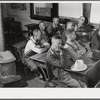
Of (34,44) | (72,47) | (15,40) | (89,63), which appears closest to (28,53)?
(34,44)

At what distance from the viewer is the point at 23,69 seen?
3062mm

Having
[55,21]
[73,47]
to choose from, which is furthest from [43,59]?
[55,21]

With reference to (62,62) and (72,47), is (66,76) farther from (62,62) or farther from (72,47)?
(72,47)

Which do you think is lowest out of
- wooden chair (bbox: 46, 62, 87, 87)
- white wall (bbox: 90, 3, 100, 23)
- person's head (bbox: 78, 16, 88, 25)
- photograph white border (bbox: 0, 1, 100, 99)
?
photograph white border (bbox: 0, 1, 100, 99)

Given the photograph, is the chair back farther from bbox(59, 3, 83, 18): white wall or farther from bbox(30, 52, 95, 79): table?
bbox(59, 3, 83, 18): white wall

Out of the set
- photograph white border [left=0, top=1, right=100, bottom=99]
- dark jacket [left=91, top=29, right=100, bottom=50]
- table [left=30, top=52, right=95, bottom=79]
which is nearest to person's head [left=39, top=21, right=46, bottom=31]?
table [left=30, top=52, right=95, bottom=79]

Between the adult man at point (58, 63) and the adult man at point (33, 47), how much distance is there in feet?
1.08

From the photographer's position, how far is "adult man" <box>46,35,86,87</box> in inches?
101

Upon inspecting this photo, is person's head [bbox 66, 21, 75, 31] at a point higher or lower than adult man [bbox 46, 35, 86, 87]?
higher

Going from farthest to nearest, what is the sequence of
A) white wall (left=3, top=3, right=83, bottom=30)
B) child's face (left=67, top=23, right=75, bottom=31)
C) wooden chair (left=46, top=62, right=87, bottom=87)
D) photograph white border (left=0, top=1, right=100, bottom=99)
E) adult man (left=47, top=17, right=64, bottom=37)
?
1. adult man (left=47, top=17, right=64, bottom=37)
2. child's face (left=67, top=23, right=75, bottom=31)
3. white wall (left=3, top=3, right=83, bottom=30)
4. photograph white border (left=0, top=1, right=100, bottom=99)
5. wooden chair (left=46, top=62, right=87, bottom=87)

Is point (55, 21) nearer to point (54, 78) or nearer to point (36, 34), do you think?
point (36, 34)

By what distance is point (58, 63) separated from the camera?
8.45ft

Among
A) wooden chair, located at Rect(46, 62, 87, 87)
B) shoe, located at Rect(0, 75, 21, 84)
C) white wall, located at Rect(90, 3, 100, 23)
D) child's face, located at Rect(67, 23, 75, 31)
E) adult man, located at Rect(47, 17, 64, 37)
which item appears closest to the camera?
wooden chair, located at Rect(46, 62, 87, 87)

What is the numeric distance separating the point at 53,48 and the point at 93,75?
0.50m
